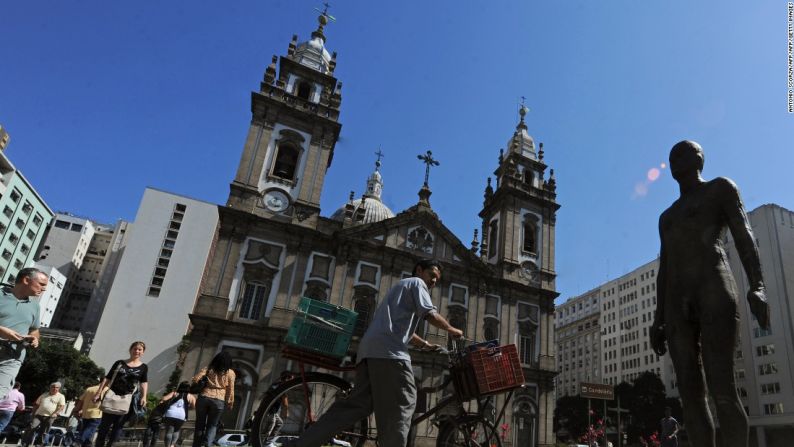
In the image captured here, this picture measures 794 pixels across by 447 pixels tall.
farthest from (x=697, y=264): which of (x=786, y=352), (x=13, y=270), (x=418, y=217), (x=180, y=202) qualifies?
(x=13, y=270)

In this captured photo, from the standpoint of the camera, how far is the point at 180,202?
6069cm

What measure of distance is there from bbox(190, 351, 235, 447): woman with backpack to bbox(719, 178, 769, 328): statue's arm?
6.30m

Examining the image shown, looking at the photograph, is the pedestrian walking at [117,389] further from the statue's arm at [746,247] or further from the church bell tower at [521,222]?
the church bell tower at [521,222]

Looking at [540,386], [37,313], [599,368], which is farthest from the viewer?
[599,368]

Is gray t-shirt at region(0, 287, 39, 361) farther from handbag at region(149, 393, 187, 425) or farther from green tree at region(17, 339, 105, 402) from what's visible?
green tree at region(17, 339, 105, 402)

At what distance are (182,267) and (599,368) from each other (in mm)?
57076

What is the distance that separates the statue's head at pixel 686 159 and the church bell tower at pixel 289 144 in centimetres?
2257

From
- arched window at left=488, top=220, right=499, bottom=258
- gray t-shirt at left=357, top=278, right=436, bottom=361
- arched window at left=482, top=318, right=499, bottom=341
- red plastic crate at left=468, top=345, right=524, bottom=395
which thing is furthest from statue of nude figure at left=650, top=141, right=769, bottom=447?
arched window at left=488, top=220, right=499, bottom=258

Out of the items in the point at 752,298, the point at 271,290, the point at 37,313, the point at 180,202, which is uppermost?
the point at 180,202

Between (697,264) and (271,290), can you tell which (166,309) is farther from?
(697,264)

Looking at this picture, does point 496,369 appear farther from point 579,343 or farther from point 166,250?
point 579,343

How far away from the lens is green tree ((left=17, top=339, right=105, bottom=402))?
34156 millimetres

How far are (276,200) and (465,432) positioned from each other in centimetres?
2262

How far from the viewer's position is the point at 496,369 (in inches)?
195
